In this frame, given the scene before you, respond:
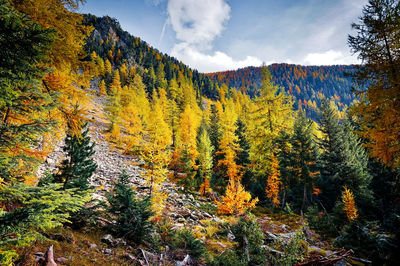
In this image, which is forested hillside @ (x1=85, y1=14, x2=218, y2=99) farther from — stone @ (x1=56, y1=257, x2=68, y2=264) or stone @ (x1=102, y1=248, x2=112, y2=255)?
stone @ (x1=56, y1=257, x2=68, y2=264)

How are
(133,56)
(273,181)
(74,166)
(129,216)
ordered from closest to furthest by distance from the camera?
(129,216), (74,166), (273,181), (133,56)

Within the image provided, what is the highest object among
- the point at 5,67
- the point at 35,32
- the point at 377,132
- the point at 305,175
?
the point at 35,32

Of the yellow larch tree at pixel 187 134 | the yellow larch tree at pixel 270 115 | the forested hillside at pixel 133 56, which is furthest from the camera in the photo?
the forested hillside at pixel 133 56

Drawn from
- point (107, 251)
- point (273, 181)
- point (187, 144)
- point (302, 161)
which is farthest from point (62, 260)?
point (302, 161)

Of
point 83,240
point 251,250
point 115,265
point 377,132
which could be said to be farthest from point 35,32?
point 377,132

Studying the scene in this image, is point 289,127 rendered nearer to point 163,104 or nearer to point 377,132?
point 377,132

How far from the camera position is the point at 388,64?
7922 mm

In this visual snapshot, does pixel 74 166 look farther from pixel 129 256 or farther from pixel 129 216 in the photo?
pixel 129 256

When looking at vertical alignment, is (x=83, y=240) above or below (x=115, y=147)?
below

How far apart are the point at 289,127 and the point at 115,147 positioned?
26.3 metres

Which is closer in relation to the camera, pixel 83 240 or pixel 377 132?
pixel 83 240

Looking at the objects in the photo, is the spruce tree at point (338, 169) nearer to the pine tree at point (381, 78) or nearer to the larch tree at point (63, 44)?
the pine tree at point (381, 78)

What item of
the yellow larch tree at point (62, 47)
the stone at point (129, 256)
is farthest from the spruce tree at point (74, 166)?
the stone at point (129, 256)

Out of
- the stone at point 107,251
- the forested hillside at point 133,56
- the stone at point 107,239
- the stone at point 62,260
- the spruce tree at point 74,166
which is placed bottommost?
the stone at point 107,251
